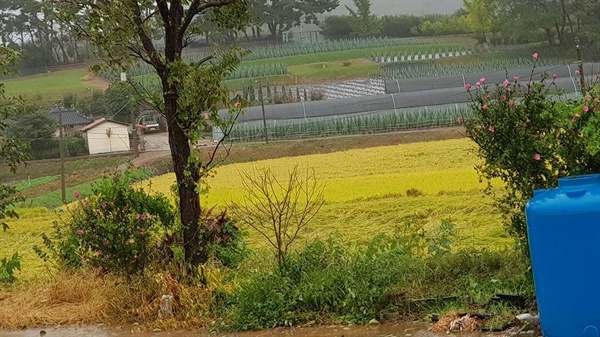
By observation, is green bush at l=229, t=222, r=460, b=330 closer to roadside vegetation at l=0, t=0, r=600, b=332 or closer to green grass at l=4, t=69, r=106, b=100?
roadside vegetation at l=0, t=0, r=600, b=332

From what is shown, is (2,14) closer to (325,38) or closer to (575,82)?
(325,38)

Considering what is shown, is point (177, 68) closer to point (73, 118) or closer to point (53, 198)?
point (53, 198)

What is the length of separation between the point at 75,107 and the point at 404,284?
149 feet

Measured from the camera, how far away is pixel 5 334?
7809mm

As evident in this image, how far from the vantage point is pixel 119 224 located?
7984mm

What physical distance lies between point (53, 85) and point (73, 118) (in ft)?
45.4

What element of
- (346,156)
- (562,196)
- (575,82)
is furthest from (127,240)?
(575,82)

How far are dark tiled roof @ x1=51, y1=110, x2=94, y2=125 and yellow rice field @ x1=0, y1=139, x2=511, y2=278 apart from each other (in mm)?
22467

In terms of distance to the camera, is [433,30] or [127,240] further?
[433,30]

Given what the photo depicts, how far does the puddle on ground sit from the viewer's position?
632cm

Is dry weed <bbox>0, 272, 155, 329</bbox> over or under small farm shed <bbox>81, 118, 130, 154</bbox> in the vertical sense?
over

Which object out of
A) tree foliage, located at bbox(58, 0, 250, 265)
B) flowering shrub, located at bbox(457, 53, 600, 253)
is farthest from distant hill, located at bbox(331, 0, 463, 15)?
flowering shrub, located at bbox(457, 53, 600, 253)

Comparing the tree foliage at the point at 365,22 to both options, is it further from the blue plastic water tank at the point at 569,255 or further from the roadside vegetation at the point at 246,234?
the blue plastic water tank at the point at 569,255

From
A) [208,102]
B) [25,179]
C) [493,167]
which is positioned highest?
[208,102]
